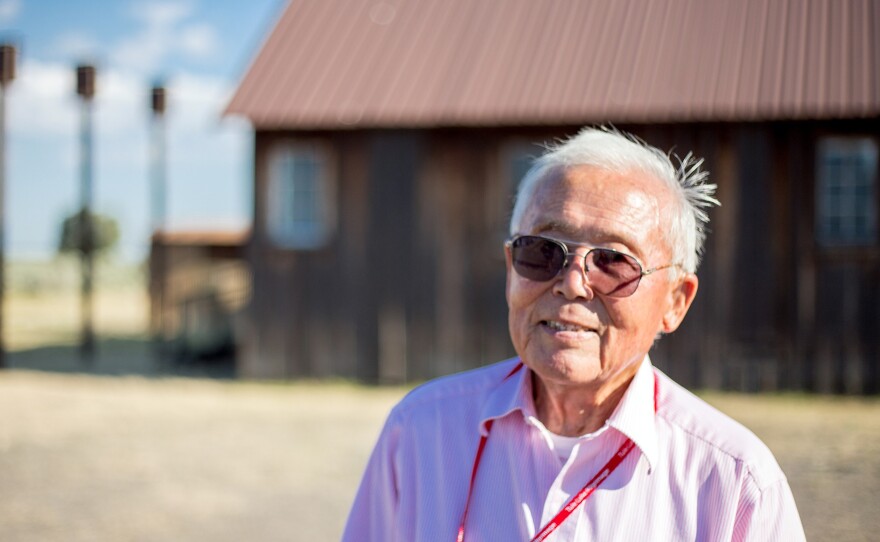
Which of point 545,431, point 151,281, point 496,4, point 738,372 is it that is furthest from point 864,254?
point 151,281

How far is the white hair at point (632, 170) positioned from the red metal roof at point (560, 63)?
28.7ft

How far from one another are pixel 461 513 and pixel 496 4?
11795 mm

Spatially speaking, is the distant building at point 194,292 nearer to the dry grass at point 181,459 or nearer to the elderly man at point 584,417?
the dry grass at point 181,459

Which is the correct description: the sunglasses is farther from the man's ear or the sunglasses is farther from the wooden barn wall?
the wooden barn wall

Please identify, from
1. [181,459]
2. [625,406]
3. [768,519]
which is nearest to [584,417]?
[625,406]

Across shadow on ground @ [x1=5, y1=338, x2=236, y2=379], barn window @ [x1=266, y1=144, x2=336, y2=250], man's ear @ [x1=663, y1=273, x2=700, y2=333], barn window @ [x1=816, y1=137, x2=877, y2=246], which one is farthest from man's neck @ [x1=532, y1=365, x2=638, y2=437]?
shadow on ground @ [x1=5, y1=338, x2=236, y2=379]

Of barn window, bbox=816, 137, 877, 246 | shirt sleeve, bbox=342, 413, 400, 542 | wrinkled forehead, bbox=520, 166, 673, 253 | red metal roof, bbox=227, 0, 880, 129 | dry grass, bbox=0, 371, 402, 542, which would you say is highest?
red metal roof, bbox=227, 0, 880, 129

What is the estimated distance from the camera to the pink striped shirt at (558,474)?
190 cm

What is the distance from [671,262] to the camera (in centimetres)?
223

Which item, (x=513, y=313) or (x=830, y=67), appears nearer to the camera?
(x=513, y=313)

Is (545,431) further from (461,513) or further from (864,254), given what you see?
(864,254)

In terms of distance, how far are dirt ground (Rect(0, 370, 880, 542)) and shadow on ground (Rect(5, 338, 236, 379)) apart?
50.6 inches

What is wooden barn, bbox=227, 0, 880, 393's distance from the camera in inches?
420

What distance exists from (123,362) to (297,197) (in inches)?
203
